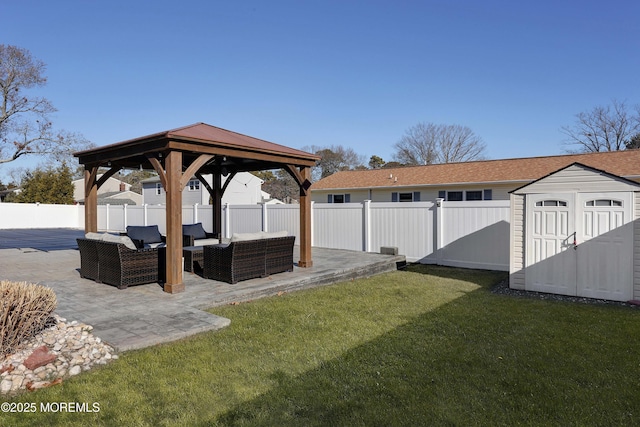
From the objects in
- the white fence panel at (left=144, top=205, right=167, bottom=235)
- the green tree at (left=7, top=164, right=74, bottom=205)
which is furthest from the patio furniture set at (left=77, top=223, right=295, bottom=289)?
the green tree at (left=7, top=164, right=74, bottom=205)

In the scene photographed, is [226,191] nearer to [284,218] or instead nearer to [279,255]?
[284,218]

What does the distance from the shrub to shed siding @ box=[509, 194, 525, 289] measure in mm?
7124

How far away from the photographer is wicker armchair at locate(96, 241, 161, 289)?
617 cm

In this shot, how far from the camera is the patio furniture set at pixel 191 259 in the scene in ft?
20.5

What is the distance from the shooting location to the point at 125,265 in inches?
244

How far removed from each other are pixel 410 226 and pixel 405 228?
0.16 meters

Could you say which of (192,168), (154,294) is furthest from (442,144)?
(154,294)

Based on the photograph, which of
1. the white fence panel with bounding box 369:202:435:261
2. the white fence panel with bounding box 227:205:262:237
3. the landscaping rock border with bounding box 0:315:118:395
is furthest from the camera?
the white fence panel with bounding box 227:205:262:237

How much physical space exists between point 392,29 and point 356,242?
7416 mm

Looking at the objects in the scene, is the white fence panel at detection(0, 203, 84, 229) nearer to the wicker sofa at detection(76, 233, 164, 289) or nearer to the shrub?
the wicker sofa at detection(76, 233, 164, 289)

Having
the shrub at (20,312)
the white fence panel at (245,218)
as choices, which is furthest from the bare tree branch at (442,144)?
the shrub at (20,312)

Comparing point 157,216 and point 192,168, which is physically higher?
point 192,168

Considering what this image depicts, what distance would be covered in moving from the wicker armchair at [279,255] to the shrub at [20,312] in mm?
3790

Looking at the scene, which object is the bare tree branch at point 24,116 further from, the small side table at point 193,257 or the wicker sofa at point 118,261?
the small side table at point 193,257
